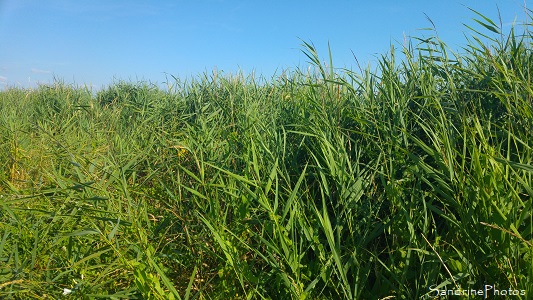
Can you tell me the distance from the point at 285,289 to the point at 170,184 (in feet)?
4.82

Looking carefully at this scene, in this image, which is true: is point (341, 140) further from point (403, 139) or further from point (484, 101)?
point (484, 101)

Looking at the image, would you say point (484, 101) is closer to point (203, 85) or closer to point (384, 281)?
point (384, 281)

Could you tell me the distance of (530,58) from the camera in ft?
9.05

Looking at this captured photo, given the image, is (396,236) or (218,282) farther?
(218,282)

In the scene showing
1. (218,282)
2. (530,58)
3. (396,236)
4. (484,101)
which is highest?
(530,58)

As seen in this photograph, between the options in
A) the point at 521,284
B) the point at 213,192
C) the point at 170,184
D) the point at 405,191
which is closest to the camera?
the point at 521,284

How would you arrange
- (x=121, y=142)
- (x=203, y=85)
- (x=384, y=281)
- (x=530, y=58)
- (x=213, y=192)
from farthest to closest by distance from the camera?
(x=203, y=85), (x=121, y=142), (x=530, y=58), (x=213, y=192), (x=384, y=281)

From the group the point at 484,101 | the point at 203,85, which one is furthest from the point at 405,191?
the point at 203,85

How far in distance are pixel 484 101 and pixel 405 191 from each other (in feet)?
2.93

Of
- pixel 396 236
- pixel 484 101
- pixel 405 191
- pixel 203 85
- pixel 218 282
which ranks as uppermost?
pixel 203 85

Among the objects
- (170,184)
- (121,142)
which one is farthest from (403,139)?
(121,142)

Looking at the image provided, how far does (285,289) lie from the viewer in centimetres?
193

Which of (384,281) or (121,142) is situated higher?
(121,142)

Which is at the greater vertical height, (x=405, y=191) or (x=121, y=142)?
(x=121, y=142)
